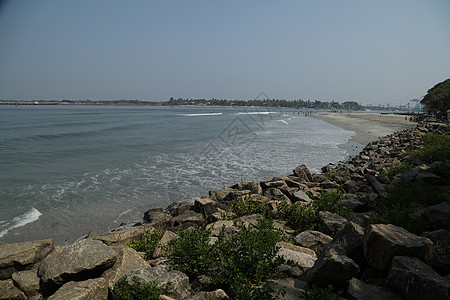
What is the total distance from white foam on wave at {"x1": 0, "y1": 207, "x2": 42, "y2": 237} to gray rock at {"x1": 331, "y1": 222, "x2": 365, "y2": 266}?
379 inches

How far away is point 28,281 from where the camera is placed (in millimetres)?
4129

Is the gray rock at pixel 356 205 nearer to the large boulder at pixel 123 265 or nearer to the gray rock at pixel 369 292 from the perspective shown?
the gray rock at pixel 369 292

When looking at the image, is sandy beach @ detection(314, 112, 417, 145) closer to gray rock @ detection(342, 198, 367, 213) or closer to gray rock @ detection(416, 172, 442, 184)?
gray rock @ detection(416, 172, 442, 184)

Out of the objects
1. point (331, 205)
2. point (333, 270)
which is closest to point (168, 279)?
point (333, 270)

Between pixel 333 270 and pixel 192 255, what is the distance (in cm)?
211

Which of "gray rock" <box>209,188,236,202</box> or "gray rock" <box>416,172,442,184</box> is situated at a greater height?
"gray rock" <box>416,172,442,184</box>

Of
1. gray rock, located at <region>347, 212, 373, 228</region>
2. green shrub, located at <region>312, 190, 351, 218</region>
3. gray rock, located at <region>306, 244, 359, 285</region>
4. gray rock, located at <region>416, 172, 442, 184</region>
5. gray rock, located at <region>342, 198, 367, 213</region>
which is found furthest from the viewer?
gray rock, located at <region>416, 172, 442, 184</region>

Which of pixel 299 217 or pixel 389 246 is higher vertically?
pixel 389 246

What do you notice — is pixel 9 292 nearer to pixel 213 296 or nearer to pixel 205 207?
pixel 213 296

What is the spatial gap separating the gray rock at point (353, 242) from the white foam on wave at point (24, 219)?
31.6 feet

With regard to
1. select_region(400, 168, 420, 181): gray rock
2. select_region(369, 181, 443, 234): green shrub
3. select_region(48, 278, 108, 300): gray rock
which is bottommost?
select_region(48, 278, 108, 300): gray rock

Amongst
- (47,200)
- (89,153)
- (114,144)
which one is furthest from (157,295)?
(114,144)

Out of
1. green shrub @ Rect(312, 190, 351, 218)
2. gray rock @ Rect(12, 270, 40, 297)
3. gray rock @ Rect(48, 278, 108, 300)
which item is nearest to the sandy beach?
green shrub @ Rect(312, 190, 351, 218)

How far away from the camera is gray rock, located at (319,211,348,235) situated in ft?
17.6
